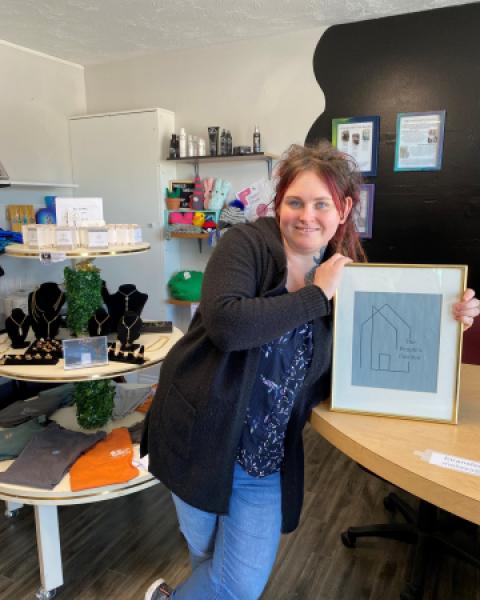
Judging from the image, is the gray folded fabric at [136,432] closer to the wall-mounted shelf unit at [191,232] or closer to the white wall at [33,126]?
the wall-mounted shelf unit at [191,232]

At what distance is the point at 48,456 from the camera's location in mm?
1850

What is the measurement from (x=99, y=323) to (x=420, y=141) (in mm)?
2219

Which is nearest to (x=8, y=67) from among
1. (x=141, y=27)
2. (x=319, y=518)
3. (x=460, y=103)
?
(x=141, y=27)

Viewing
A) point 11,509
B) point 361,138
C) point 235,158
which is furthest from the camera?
point 235,158

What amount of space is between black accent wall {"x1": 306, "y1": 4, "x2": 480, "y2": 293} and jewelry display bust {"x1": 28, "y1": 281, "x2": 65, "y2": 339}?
6.63ft

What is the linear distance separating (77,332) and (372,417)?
4.52ft

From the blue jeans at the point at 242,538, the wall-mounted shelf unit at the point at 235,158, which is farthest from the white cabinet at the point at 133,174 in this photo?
the blue jeans at the point at 242,538

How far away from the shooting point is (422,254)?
10.1 feet

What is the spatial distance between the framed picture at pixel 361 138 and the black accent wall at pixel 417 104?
0.13 feet

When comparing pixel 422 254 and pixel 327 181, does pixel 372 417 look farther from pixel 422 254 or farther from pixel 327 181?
pixel 422 254

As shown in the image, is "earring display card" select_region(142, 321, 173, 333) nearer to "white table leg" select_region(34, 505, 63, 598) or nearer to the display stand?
the display stand

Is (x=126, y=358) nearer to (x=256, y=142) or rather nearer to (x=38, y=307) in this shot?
(x=38, y=307)

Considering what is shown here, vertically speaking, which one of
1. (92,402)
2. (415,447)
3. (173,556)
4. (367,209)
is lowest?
(173,556)

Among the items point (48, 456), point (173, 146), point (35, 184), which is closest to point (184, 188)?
point (173, 146)
